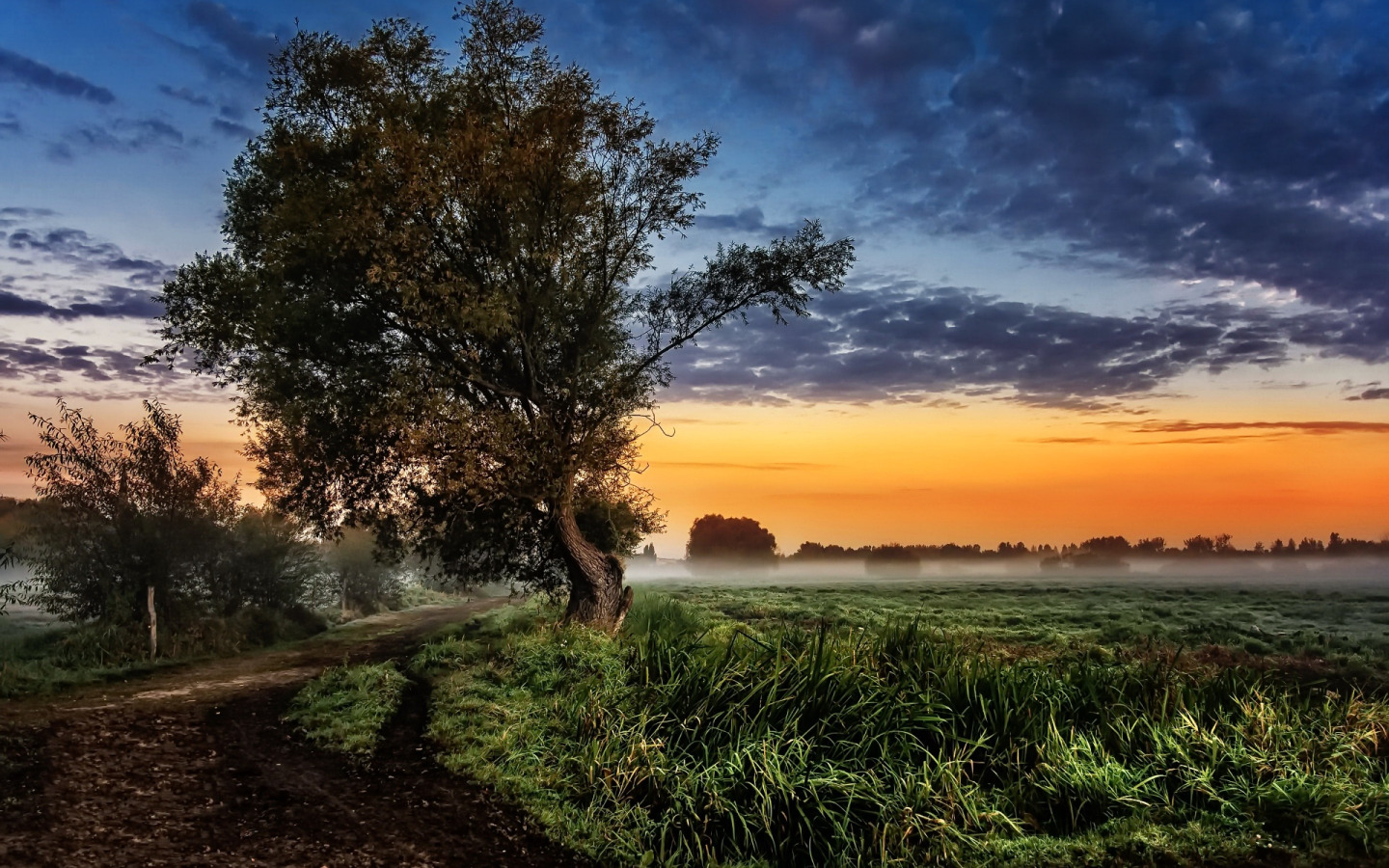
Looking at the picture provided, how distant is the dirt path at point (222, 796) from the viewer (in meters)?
7.88

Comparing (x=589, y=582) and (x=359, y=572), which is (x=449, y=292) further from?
(x=359, y=572)

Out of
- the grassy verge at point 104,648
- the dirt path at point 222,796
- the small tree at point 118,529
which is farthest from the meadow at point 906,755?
the small tree at point 118,529

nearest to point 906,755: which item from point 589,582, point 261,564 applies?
point 589,582

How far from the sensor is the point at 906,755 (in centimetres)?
851

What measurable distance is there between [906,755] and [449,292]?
12.4 m

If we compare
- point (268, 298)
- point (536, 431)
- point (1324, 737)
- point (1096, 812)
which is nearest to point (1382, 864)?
point (1096, 812)

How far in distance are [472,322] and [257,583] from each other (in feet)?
48.1

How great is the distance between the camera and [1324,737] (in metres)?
9.66

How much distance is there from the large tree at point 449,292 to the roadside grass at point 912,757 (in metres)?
5.95

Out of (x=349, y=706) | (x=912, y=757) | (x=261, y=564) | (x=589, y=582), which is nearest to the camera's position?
(x=912, y=757)

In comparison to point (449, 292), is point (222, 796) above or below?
below

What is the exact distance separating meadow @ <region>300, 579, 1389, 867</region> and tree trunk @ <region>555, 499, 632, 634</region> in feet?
15.7

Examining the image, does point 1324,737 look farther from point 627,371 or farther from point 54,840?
point 627,371

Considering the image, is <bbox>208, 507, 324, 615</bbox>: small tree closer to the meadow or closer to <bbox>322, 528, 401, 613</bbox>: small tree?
<bbox>322, 528, 401, 613</bbox>: small tree
